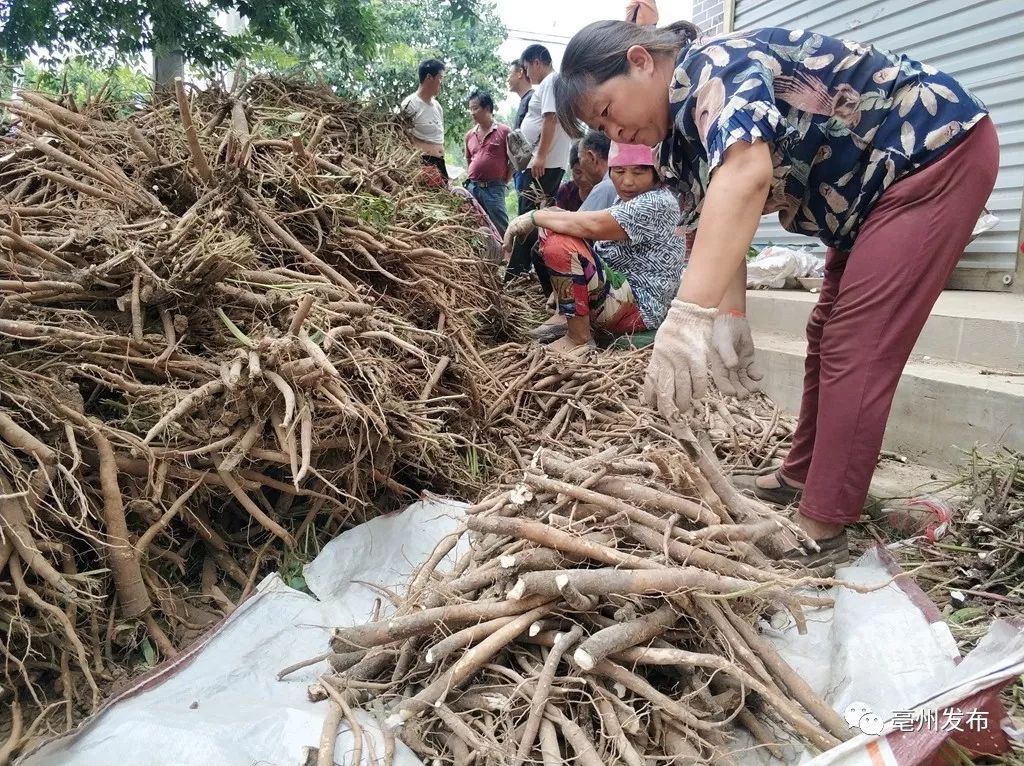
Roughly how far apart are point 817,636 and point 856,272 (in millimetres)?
931

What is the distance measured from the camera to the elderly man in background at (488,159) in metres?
5.98

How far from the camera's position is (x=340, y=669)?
1.54 meters

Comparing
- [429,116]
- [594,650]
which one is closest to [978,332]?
[594,650]

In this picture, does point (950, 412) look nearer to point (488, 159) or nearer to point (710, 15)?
point (488, 159)

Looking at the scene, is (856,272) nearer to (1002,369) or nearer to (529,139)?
(1002,369)

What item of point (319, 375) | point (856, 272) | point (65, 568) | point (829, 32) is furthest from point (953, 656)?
point (829, 32)

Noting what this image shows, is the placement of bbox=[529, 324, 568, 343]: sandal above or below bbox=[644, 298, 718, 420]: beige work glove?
below

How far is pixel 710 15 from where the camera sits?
22.1 feet

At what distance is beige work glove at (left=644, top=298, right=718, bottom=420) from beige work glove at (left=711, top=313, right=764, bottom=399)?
32.3 inches

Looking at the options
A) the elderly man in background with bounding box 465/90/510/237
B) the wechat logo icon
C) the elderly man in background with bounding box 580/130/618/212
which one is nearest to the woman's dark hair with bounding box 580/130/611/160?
the elderly man in background with bounding box 580/130/618/212

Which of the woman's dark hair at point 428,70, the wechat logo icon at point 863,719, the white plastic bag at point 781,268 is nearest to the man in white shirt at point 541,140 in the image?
the woman's dark hair at point 428,70

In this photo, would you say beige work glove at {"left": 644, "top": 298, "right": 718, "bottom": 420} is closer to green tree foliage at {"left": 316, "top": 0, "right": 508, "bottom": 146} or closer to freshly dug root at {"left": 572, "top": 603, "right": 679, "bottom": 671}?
freshly dug root at {"left": 572, "top": 603, "right": 679, "bottom": 671}

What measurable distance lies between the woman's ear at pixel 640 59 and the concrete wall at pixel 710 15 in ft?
17.8

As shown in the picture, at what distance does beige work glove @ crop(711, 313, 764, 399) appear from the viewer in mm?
2715
